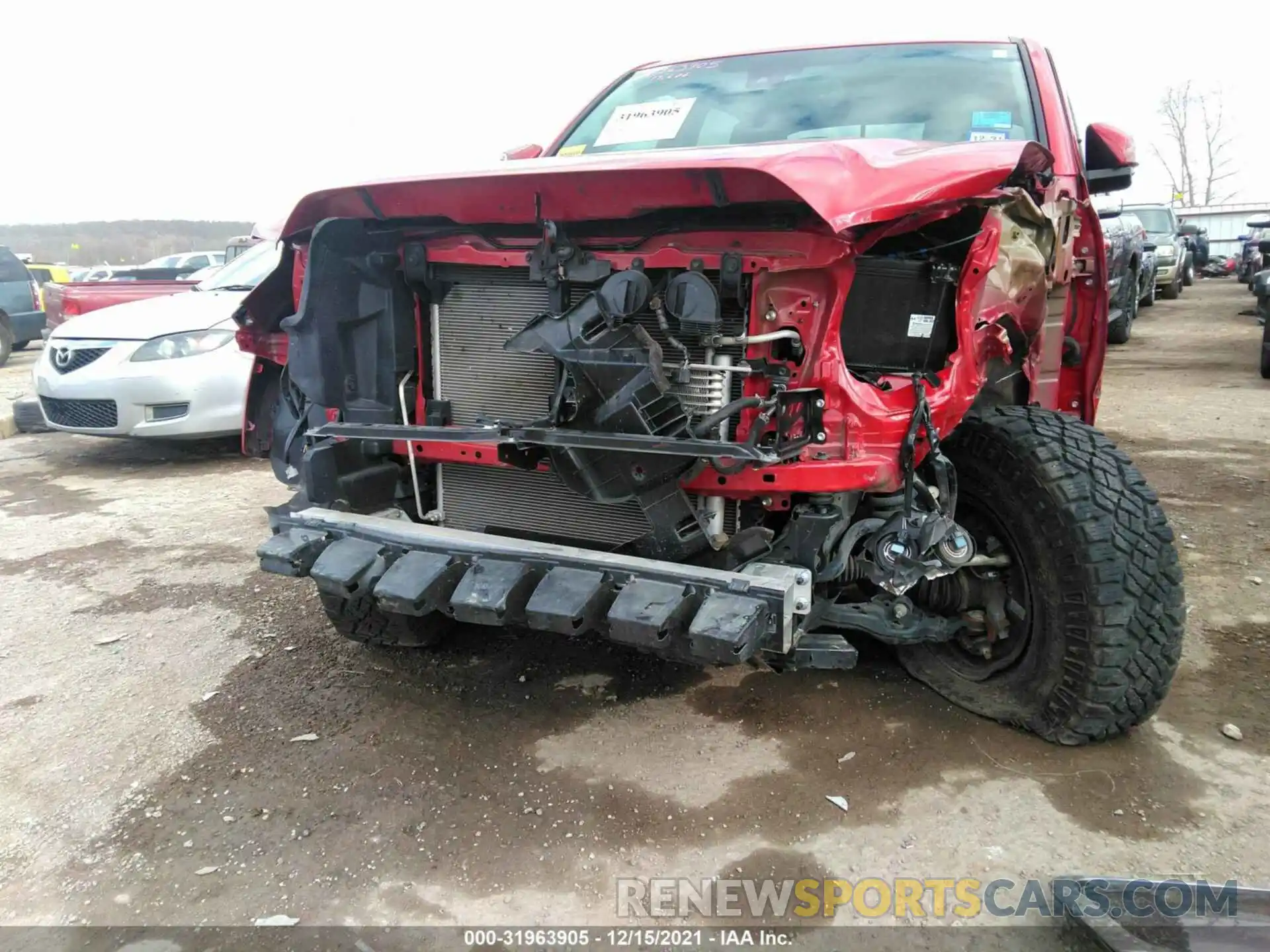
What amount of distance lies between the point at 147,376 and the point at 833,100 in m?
4.84

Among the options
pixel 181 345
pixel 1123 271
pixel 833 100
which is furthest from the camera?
pixel 1123 271

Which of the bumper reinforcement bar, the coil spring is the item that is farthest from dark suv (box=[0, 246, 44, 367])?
the coil spring

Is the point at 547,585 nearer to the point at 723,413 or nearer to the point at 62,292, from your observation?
the point at 723,413

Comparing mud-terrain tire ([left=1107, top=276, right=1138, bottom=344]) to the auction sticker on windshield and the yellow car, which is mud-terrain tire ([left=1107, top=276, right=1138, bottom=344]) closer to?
the auction sticker on windshield

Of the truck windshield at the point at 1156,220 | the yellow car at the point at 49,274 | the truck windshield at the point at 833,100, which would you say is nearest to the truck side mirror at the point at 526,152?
the truck windshield at the point at 833,100

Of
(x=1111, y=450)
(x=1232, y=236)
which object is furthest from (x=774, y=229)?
(x=1232, y=236)

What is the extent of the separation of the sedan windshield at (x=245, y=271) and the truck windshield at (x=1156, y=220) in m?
15.3

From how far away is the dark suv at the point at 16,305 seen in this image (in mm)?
12891

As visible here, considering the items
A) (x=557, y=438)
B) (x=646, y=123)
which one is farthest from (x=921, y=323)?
(x=646, y=123)

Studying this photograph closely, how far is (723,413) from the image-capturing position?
7.24 ft

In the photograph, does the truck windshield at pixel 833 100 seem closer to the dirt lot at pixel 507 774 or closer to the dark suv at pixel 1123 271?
the dirt lot at pixel 507 774

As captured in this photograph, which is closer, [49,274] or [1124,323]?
[1124,323]

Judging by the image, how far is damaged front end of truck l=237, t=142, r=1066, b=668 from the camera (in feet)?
7.11

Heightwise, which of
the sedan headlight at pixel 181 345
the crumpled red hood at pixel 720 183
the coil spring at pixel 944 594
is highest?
the crumpled red hood at pixel 720 183
